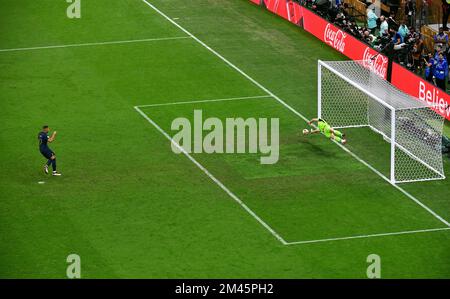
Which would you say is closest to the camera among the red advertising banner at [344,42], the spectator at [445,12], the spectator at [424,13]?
the red advertising banner at [344,42]

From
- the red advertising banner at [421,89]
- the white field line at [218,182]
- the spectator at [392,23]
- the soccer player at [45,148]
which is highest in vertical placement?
the spectator at [392,23]

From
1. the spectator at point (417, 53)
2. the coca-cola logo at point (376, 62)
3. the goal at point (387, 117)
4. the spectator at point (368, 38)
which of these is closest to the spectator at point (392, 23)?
the spectator at point (368, 38)

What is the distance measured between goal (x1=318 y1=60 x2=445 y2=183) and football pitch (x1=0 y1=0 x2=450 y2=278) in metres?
0.57

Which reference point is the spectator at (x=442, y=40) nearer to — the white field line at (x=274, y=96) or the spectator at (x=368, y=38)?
the spectator at (x=368, y=38)

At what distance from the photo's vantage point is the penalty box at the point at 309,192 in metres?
37.5

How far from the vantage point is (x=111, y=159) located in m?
42.9

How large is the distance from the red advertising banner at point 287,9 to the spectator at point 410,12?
16.5 ft

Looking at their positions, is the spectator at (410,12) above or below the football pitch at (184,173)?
above

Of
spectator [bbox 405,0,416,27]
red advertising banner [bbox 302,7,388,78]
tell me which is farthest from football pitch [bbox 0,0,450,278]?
spectator [bbox 405,0,416,27]

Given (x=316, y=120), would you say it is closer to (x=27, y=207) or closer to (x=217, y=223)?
(x=217, y=223)

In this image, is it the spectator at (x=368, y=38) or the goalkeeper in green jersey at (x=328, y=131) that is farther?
the spectator at (x=368, y=38)

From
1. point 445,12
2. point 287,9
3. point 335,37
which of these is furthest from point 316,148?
point 287,9

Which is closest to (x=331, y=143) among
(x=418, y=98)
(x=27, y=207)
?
(x=418, y=98)

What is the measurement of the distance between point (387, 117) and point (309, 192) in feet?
23.2
